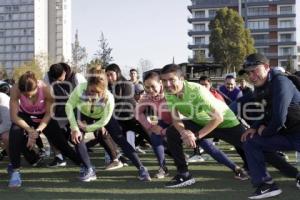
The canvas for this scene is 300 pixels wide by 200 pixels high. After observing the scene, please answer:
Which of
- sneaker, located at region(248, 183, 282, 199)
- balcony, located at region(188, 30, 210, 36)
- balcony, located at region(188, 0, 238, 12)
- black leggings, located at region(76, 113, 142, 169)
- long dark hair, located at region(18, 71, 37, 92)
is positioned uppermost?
balcony, located at region(188, 0, 238, 12)

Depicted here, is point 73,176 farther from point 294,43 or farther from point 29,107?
point 294,43

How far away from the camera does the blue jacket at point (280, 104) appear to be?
5164 millimetres

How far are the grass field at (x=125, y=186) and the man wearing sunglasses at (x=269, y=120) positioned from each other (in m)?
0.29

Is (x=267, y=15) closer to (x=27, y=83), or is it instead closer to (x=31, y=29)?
(x=31, y=29)

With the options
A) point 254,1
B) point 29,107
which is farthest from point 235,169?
point 254,1

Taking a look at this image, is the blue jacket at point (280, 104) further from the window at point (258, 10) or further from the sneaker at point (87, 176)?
the window at point (258, 10)

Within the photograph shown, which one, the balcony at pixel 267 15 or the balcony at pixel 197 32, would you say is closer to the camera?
the balcony at pixel 267 15

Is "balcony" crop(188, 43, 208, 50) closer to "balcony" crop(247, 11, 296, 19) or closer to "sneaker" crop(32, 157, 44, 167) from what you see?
"balcony" crop(247, 11, 296, 19)

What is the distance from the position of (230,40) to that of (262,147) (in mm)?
52833

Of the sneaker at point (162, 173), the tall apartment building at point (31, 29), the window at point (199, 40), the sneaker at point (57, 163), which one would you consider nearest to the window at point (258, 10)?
the window at point (199, 40)

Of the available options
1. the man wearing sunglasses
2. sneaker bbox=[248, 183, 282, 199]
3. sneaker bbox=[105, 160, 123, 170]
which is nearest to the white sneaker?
sneaker bbox=[105, 160, 123, 170]

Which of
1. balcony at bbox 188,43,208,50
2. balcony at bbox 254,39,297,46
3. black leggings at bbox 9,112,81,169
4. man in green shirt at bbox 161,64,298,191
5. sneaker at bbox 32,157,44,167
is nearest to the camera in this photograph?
man in green shirt at bbox 161,64,298,191

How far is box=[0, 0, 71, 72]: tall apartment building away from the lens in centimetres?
13988

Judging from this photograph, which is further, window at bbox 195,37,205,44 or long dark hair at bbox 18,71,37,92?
window at bbox 195,37,205,44
